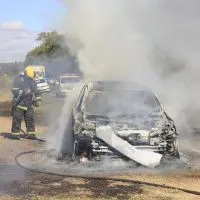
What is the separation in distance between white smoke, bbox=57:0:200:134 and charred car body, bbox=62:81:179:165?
2019mm

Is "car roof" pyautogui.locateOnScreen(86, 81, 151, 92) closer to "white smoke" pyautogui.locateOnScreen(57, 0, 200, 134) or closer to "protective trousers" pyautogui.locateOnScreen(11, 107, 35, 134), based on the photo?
"white smoke" pyautogui.locateOnScreen(57, 0, 200, 134)

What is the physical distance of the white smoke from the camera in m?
10.6

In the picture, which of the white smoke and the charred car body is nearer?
the charred car body

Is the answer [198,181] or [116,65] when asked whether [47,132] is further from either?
[198,181]

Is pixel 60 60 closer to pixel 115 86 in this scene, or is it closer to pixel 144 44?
pixel 144 44

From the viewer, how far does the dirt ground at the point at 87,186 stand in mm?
6066

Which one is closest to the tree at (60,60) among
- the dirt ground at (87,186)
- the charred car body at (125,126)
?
the charred car body at (125,126)

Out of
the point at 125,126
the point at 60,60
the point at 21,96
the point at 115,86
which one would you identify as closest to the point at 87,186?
the point at 125,126

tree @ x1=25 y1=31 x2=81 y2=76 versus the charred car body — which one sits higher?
tree @ x1=25 y1=31 x2=81 y2=76

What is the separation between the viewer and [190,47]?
36.7 feet

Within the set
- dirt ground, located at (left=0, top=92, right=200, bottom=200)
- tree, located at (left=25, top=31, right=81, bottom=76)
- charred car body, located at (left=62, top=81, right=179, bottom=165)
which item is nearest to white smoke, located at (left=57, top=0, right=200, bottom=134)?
tree, located at (left=25, top=31, right=81, bottom=76)

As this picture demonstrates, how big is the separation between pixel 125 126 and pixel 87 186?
1.81m

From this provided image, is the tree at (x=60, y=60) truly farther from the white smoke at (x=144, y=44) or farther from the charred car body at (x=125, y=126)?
the charred car body at (x=125, y=126)

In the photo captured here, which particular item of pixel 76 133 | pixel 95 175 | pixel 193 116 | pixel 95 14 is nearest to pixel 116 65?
pixel 95 14
